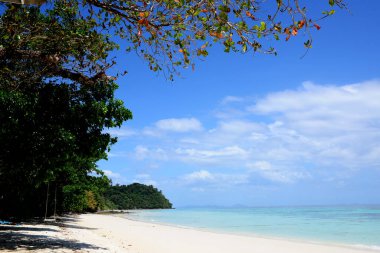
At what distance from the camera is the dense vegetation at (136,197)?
136250 mm

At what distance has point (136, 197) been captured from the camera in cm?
14950

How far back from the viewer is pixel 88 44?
7.89 meters

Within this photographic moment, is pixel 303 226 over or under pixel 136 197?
under

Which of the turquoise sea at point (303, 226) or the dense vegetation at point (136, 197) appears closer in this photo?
the turquoise sea at point (303, 226)

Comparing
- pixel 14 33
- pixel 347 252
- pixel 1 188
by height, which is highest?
pixel 14 33

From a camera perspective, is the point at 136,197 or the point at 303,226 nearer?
the point at 303,226

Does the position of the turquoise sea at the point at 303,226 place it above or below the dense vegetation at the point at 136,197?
below

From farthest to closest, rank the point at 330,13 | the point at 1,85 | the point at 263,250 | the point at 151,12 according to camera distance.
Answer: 1. the point at 263,250
2. the point at 1,85
3. the point at 151,12
4. the point at 330,13

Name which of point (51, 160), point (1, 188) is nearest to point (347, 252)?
point (51, 160)

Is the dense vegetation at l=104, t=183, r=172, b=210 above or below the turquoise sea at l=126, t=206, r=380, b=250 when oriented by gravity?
above

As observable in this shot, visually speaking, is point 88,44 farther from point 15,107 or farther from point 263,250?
point 263,250

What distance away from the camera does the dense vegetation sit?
447ft

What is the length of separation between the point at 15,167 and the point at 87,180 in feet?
70.3

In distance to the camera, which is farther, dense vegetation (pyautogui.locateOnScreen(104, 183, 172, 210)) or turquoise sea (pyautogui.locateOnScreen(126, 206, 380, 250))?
dense vegetation (pyautogui.locateOnScreen(104, 183, 172, 210))
